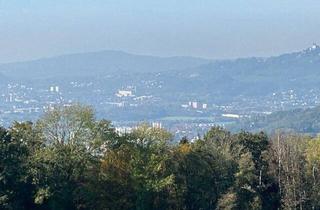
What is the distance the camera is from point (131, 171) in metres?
44.4

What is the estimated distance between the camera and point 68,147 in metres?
43.6

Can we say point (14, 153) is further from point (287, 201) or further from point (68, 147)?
point (287, 201)

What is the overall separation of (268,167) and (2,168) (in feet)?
58.4

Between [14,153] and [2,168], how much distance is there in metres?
1.13

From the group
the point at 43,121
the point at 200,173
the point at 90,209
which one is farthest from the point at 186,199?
the point at 43,121

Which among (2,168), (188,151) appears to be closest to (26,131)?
(2,168)

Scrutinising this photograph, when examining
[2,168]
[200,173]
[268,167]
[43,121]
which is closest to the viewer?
[2,168]

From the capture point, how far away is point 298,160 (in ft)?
176

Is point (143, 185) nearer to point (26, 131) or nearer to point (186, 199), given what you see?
point (186, 199)

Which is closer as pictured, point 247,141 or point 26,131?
point 26,131

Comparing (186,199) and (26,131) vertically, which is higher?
(26,131)

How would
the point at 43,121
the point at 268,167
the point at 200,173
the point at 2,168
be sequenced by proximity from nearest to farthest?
the point at 2,168, the point at 43,121, the point at 200,173, the point at 268,167

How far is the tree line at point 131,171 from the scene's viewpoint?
4212 cm

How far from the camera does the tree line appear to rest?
138ft
